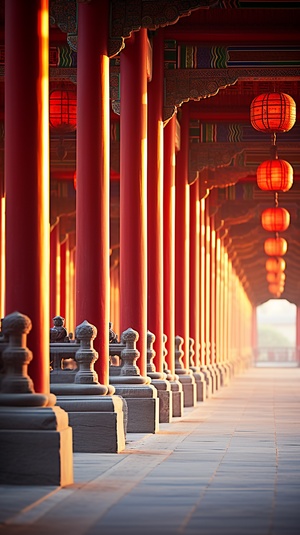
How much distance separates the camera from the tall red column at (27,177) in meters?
8.07

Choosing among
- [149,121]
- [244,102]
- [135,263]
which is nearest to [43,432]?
[135,263]

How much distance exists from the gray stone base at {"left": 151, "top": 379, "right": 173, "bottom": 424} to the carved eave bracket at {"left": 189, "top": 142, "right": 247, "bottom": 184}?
5696 mm

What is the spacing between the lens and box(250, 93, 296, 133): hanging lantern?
15742 mm

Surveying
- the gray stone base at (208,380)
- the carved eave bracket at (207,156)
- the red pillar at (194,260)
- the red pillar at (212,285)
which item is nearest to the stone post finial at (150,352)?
the carved eave bracket at (207,156)

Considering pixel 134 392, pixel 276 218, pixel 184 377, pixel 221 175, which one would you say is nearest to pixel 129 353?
pixel 134 392

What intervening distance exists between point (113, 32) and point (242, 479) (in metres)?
4.63

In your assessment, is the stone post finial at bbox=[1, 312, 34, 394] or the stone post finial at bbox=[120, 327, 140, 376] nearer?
the stone post finial at bbox=[1, 312, 34, 394]

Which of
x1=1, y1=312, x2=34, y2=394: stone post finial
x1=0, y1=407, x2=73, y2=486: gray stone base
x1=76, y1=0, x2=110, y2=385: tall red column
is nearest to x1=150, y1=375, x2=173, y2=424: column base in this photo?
x1=76, y1=0, x2=110, y2=385: tall red column

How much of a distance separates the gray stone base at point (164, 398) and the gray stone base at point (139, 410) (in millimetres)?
1593

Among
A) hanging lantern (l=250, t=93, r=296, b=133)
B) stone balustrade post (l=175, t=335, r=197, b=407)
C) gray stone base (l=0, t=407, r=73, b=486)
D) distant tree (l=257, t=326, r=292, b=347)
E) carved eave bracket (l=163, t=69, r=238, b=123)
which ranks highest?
carved eave bracket (l=163, t=69, r=238, b=123)

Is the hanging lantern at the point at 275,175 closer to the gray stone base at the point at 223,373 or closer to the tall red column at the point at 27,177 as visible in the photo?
the tall red column at the point at 27,177

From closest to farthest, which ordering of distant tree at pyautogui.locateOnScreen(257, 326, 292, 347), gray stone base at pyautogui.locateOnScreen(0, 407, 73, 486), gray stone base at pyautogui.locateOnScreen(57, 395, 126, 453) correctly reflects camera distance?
1. gray stone base at pyautogui.locateOnScreen(0, 407, 73, 486)
2. gray stone base at pyautogui.locateOnScreen(57, 395, 126, 453)
3. distant tree at pyautogui.locateOnScreen(257, 326, 292, 347)

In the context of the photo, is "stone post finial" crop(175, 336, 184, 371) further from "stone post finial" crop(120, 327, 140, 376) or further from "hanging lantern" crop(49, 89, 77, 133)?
"stone post finial" crop(120, 327, 140, 376)

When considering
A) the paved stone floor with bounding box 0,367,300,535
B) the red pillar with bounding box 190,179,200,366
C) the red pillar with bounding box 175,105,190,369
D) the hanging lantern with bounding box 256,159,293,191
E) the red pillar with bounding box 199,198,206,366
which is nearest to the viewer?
the paved stone floor with bounding box 0,367,300,535
